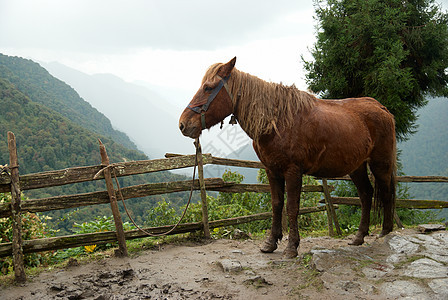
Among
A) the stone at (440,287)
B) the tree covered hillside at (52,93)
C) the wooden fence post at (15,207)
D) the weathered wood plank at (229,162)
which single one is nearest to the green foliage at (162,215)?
the weathered wood plank at (229,162)

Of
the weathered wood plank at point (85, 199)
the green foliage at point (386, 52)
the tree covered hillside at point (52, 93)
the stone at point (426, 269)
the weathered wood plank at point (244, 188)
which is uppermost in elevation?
the tree covered hillside at point (52, 93)

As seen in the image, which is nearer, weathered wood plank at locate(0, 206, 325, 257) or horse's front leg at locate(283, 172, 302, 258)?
horse's front leg at locate(283, 172, 302, 258)

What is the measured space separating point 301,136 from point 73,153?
29090 mm

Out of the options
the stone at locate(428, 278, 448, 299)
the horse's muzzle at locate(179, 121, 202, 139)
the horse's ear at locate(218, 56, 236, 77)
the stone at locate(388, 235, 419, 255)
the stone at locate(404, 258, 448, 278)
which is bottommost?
the stone at locate(388, 235, 419, 255)

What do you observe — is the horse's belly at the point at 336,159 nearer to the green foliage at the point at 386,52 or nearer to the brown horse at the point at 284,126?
the brown horse at the point at 284,126

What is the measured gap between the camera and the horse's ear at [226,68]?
3.75 m

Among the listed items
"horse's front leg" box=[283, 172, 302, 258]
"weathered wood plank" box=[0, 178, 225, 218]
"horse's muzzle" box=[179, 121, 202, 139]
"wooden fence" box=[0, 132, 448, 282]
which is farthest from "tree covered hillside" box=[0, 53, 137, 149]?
"horse's front leg" box=[283, 172, 302, 258]

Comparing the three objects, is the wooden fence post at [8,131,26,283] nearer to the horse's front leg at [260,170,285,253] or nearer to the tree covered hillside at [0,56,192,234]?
the horse's front leg at [260,170,285,253]

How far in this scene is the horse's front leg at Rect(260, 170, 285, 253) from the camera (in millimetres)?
4082

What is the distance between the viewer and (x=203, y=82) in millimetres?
3840

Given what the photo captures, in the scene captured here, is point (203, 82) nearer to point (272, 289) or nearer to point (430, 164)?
point (272, 289)

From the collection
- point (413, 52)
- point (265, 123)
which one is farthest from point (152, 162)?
point (413, 52)

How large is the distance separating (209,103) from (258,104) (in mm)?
585

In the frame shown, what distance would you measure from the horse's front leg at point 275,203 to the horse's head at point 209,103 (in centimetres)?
102
